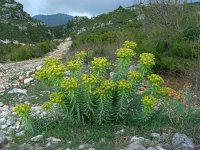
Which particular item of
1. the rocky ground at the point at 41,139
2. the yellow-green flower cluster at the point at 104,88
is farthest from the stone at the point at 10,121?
the yellow-green flower cluster at the point at 104,88

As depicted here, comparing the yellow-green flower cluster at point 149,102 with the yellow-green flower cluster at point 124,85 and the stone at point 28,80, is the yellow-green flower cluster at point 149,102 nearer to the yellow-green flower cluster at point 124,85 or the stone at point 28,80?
the yellow-green flower cluster at point 124,85

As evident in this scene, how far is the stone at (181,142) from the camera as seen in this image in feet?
17.2

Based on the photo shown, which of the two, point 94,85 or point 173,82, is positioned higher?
point 94,85

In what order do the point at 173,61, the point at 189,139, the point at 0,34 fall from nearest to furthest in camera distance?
1. the point at 189,139
2. the point at 173,61
3. the point at 0,34

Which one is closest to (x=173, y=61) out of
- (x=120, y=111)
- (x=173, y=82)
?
(x=173, y=82)

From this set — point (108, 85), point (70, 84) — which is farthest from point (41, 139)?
point (108, 85)

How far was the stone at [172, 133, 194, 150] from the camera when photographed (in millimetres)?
5238

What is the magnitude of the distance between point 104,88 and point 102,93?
9cm

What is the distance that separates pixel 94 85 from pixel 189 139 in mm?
1383

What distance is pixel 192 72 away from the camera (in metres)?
8.16

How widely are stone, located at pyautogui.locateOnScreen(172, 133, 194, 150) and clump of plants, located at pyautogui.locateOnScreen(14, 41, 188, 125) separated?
0.48m

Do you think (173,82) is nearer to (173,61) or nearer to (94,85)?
(173,61)

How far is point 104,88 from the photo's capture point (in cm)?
554

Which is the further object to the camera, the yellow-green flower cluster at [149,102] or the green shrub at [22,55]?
the green shrub at [22,55]
